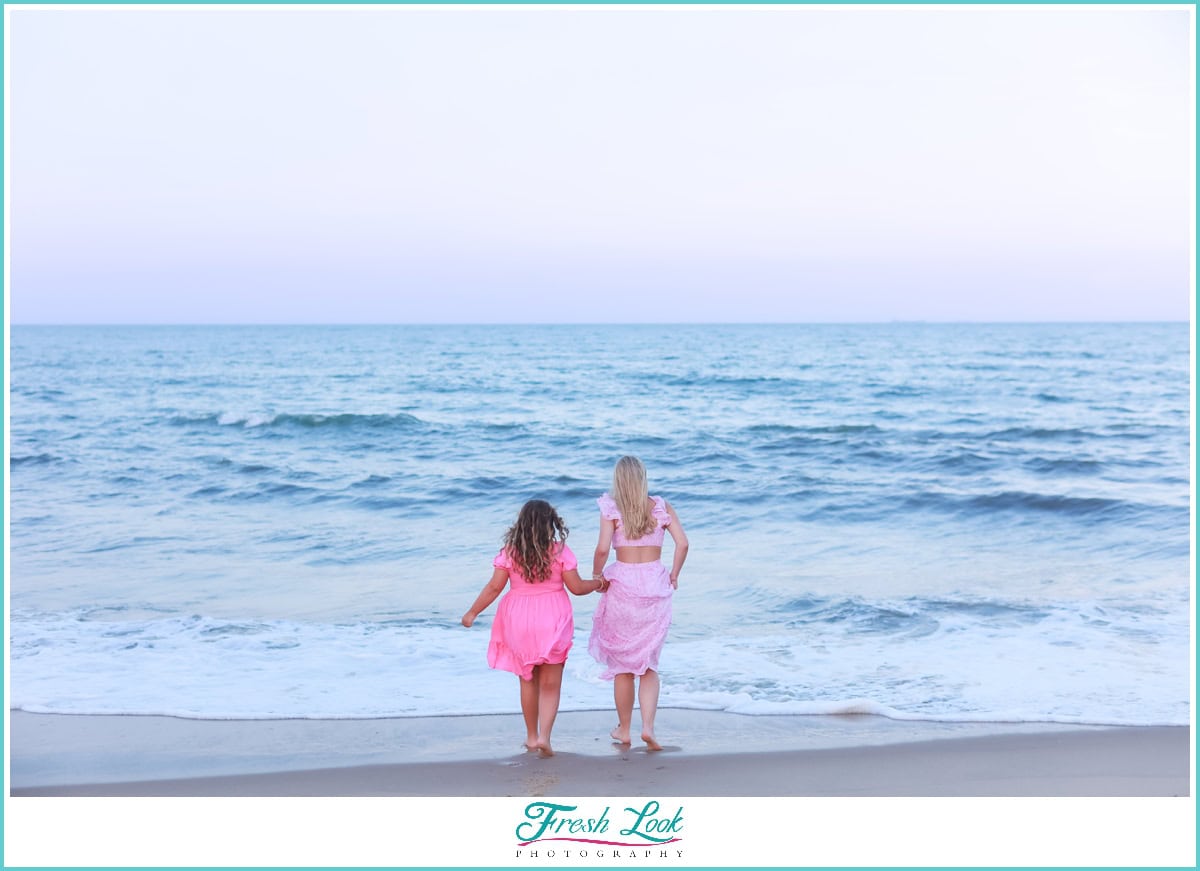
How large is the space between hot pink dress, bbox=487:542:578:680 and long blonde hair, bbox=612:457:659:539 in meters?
0.34

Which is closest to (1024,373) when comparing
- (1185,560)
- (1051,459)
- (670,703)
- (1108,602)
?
(1051,459)

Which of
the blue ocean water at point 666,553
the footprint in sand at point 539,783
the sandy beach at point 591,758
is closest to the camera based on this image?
the footprint in sand at point 539,783

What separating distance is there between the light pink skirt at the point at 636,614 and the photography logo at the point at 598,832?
2.95ft

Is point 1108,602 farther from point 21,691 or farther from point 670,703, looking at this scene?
point 21,691

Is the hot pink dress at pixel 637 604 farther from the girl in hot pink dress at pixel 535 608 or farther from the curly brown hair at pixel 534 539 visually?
the curly brown hair at pixel 534 539

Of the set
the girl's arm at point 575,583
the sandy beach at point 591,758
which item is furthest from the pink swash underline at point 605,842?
the girl's arm at point 575,583

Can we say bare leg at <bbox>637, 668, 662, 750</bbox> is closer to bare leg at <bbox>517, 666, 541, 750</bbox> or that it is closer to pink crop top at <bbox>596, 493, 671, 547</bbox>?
bare leg at <bbox>517, 666, 541, 750</bbox>

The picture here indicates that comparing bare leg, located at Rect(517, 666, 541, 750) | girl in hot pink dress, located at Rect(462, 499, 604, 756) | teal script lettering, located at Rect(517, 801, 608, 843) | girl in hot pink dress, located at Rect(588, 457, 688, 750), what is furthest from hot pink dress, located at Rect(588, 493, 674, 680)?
teal script lettering, located at Rect(517, 801, 608, 843)

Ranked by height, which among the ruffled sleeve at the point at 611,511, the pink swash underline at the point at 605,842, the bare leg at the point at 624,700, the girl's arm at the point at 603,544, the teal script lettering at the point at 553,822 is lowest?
the pink swash underline at the point at 605,842

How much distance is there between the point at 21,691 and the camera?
234 inches

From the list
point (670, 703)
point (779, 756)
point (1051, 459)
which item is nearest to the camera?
point (779, 756)

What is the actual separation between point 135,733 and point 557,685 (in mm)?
2313

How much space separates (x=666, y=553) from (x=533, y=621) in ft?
15.9

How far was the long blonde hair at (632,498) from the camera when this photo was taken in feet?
16.1
